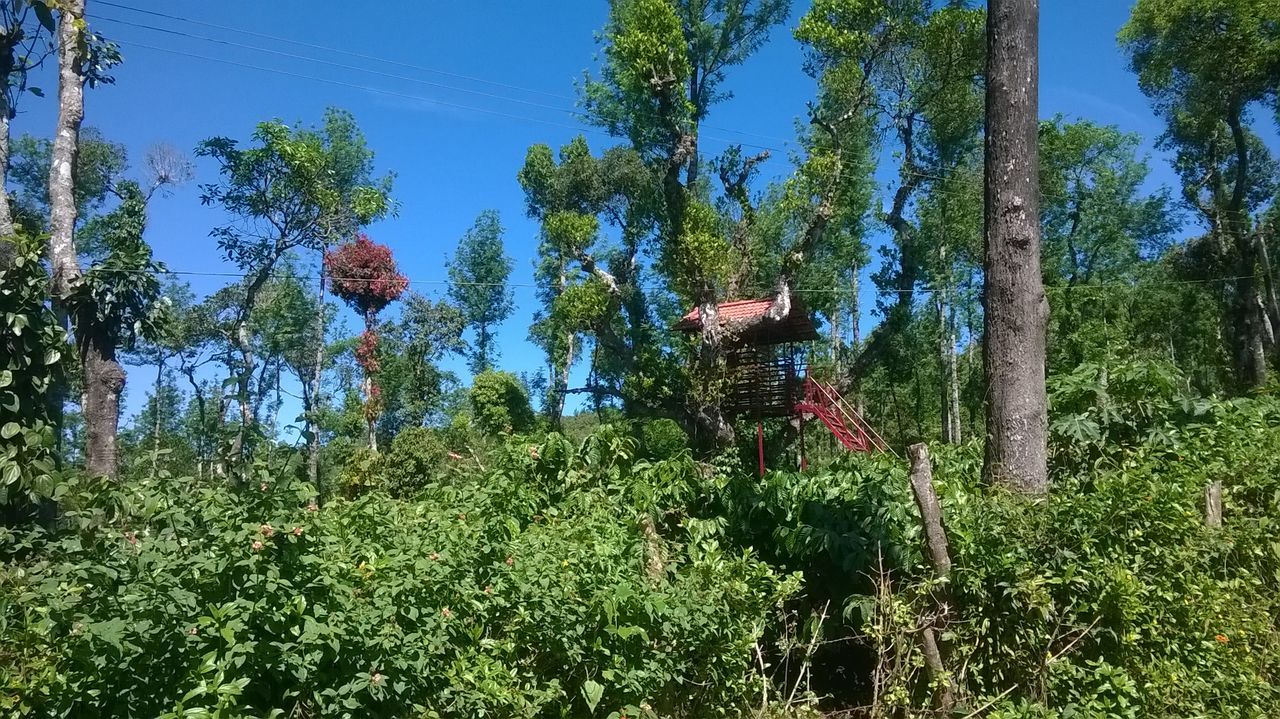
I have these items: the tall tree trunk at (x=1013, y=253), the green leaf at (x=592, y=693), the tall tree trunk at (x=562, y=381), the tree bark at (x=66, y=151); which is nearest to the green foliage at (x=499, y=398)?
the tall tree trunk at (x=562, y=381)

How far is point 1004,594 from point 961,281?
31.6 m

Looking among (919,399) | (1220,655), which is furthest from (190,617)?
(919,399)

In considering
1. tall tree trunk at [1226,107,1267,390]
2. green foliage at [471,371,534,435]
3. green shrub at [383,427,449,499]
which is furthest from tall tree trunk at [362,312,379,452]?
tall tree trunk at [1226,107,1267,390]

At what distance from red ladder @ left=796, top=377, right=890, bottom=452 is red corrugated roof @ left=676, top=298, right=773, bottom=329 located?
6.37 ft

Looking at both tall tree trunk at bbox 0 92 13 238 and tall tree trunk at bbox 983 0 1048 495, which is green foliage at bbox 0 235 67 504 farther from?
tall tree trunk at bbox 983 0 1048 495

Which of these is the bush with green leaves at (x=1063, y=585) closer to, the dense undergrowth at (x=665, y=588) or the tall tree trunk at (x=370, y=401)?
the dense undergrowth at (x=665, y=588)

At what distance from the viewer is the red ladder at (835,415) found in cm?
1630

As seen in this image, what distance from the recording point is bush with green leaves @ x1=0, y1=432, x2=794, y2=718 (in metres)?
2.50

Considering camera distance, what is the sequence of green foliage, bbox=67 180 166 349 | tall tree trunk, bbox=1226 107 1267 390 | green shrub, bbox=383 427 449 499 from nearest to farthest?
green foliage, bbox=67 180 166 349
green shrub, bbox=383 427 449 499
tall tree trunk, bbox=1226 107 1267 390

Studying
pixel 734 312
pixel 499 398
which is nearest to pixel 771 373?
pixel 734 312

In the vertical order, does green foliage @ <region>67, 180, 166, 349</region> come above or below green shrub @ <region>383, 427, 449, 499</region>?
above

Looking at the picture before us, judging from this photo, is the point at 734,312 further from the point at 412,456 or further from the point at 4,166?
the point at 4,166

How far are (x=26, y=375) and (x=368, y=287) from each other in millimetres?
28478

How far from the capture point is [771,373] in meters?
18.2
